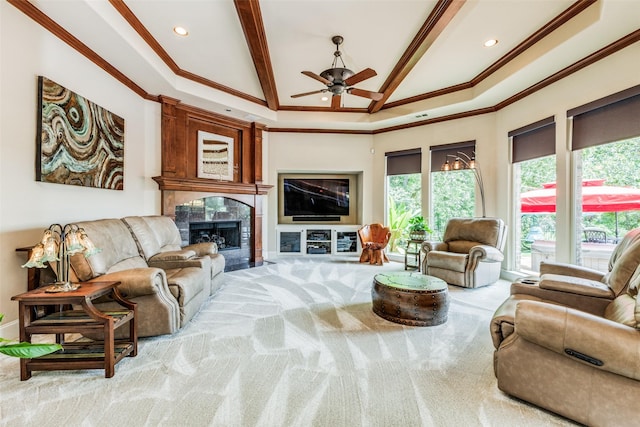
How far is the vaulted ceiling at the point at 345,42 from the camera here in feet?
9.67

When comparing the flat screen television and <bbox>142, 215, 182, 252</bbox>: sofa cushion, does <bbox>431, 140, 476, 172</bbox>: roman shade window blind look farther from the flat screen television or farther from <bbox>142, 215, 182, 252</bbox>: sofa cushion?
<bbox>142, 215, 182, 252</bbox>: sofa cushion

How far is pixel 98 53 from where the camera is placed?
3.50 m

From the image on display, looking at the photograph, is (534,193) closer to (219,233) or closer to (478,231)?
(478,231)

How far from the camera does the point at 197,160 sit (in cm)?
545

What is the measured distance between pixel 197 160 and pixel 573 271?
5.54 m

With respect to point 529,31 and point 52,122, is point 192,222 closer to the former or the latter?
point 52,122

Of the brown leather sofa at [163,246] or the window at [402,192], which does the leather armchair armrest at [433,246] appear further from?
the brown leather sofa at [163,246]

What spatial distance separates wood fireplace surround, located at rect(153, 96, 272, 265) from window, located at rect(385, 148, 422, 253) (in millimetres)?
2760

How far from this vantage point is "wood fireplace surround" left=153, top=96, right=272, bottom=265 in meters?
4.96

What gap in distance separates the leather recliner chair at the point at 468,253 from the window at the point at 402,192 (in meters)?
1.34

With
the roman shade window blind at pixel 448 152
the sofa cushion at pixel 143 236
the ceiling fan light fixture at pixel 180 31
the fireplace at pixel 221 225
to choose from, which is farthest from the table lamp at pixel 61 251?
the roman shade window blind at pixel 448 152

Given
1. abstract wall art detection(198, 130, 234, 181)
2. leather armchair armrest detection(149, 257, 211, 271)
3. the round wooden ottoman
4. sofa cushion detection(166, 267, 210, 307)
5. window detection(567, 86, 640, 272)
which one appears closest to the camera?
sofa cushion detection(166, 267, 210, 307)

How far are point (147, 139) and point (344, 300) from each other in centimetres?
396

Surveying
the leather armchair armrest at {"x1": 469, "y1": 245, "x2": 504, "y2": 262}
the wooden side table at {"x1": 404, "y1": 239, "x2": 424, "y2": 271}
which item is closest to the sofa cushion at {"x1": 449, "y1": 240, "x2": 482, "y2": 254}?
the leather armchair armrest at {"x1": 469, "y1": 245, "x2": 504, "y2": 262}
